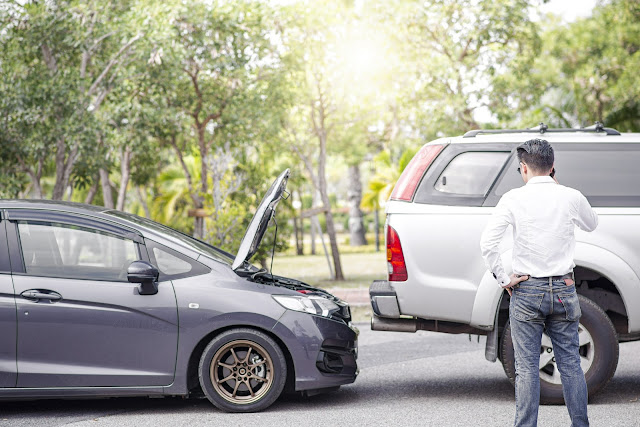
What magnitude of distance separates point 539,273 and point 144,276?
9.11ft

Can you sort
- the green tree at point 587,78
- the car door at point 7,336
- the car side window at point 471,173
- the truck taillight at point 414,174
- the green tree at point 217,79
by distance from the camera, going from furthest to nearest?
1. the green tree at point 587,78
2. the green tree at point 217,79
3. the truck taillight at point 414,174
4. the car side window at point 471,173
5. the car door at point 7,336

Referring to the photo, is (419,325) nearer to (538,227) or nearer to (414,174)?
(414,174)

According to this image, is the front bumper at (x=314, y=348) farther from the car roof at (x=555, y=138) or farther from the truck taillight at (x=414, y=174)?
the car roof at (x=555, y=138)

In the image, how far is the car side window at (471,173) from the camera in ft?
21.4

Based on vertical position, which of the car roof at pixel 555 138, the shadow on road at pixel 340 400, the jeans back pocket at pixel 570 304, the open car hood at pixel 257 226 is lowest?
the shadow on road at pixel 340 400

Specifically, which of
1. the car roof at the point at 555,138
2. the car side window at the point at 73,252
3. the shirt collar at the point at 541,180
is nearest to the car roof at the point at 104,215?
the car side window at the point at 73,252

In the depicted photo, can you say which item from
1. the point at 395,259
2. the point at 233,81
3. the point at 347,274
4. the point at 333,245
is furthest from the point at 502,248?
the point at 347,274

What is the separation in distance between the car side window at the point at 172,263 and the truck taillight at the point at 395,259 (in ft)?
4.64

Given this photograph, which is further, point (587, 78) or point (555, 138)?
point (587, 78)

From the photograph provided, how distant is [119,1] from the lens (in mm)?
14977

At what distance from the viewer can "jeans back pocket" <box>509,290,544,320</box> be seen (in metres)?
4.61

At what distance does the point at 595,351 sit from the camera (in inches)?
247

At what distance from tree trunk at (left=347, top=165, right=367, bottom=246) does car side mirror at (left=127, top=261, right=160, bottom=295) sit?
31466 millimetres

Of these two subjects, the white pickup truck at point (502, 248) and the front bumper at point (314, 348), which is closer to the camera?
the front bumper at point (314, 348)
